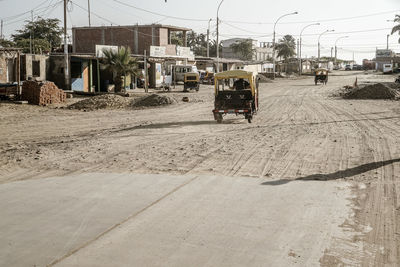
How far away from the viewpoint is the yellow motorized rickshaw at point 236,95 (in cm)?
1806

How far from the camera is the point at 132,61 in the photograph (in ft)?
113

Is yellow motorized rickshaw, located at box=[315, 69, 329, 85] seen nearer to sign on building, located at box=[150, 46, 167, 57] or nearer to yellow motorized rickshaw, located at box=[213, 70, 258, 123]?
sign on building, located at box=[150, 46, 167, 57]

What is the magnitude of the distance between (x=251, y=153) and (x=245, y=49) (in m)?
90.5

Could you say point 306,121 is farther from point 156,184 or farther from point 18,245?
point 18,245

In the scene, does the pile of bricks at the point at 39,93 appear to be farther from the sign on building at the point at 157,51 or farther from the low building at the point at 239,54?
the low building at the point at 239,54

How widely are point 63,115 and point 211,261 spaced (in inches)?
712

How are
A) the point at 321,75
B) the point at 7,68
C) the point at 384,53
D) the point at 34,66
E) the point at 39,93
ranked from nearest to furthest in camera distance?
the point at 39,93, the point at 7,68, the point at 34,66, the point at 321,75, the point at 384,53

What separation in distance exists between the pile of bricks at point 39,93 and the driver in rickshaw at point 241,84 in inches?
508

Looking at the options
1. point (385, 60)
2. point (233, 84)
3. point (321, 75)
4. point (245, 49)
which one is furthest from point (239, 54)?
point (233, 84)

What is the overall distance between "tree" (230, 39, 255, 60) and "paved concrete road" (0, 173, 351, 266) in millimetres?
92714

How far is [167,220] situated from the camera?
702 cm

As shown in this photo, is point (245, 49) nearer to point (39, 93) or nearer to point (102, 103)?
point (102, 103)

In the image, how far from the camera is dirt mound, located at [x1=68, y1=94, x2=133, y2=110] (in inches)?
1004

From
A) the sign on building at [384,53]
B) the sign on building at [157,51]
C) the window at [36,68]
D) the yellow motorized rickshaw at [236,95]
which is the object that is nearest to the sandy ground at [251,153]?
the yellow motorized rickshaw at [236,95]
